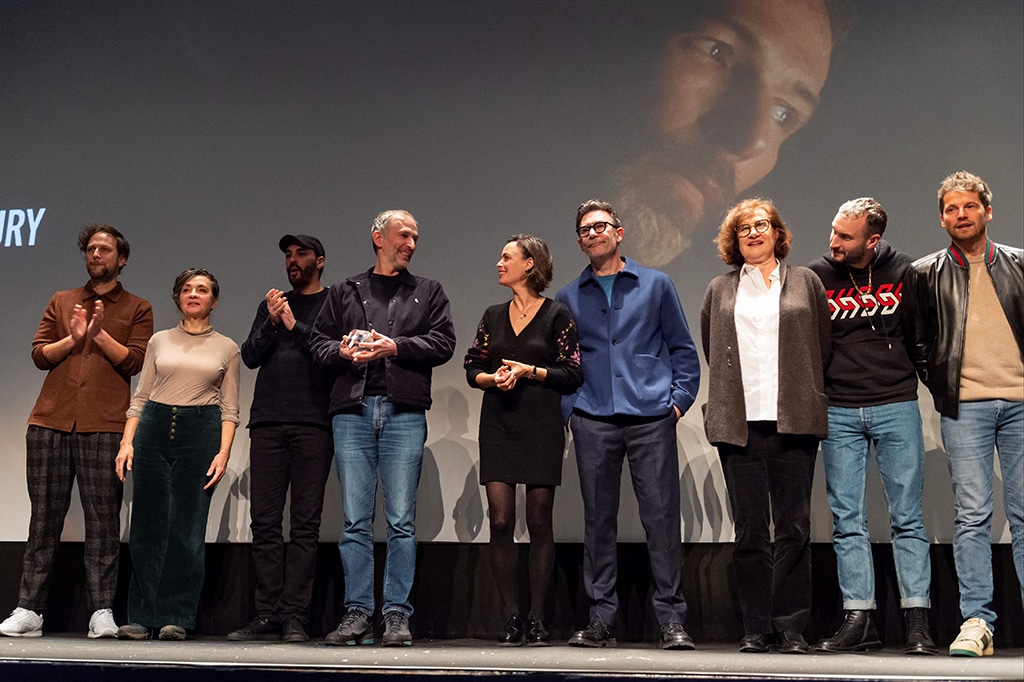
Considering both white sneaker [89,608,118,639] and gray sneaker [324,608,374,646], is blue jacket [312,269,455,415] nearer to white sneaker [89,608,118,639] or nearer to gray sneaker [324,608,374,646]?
gray sneaker [324,608,374,646]

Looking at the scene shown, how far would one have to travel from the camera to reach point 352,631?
3504 millimetres

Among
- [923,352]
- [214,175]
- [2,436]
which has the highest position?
[214,175]

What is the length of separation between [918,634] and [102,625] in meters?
3.18

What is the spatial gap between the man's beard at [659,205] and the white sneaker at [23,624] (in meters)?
3.10

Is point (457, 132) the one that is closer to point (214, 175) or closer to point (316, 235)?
point (316, 235)

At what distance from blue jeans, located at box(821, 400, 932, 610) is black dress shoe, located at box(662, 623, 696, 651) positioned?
1.98 feet

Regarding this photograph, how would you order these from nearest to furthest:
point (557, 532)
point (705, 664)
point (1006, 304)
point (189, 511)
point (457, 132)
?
point (705, 664)
point (1006, 304)
point (189, 511)
point (557, 532)
point (457, 132)

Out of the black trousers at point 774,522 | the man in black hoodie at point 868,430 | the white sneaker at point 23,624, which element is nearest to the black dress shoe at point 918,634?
the man in black hoodie at point 868,430

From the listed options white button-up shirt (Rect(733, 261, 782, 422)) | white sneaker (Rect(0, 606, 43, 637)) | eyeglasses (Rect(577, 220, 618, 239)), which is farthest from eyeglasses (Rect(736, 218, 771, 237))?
white sneaker (Rect(0, 606, 43, 637))

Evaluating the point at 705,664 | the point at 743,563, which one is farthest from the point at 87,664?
the point at 743,563

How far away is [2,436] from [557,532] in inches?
115

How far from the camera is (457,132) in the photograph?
477 cm

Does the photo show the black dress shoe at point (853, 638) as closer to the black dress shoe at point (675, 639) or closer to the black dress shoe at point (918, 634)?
the black dress shoe at point (918, 634)

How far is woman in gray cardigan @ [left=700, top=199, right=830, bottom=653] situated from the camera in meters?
3.34
